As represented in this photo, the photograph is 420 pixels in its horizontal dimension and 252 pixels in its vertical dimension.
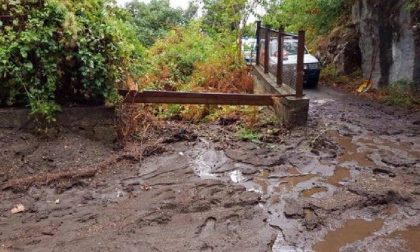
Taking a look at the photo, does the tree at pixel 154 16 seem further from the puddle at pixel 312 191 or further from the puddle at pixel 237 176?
the puddle at pixel 312 191

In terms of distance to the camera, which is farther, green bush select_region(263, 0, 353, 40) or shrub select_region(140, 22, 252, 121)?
green bush select_region(263, 0, 353, 40)

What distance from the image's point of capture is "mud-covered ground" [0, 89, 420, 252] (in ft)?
12.6

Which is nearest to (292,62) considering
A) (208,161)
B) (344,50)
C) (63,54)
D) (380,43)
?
(208,161)

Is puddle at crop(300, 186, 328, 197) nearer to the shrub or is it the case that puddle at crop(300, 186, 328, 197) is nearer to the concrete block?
the concrete block

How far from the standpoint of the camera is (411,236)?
3.85 m

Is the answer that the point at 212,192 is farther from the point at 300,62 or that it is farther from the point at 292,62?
the point at 292,62

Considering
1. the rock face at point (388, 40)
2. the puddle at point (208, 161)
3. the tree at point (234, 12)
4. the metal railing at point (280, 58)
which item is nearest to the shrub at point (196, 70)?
the tree at point (234, 12)

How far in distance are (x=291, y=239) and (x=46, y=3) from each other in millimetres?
4531

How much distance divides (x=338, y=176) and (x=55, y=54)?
13.9 feet

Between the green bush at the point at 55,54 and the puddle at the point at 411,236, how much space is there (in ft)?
13.8

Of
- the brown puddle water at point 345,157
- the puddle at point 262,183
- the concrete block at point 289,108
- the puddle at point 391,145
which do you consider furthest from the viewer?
the concrete block at point 289,108

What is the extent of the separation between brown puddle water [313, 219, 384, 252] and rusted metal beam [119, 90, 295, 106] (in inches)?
139

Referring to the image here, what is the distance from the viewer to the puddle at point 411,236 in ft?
12.1

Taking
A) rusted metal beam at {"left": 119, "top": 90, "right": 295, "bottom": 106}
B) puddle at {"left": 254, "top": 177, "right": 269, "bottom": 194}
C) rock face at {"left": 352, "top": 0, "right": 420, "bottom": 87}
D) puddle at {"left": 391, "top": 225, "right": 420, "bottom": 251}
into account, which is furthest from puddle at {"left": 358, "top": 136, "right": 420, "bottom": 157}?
rock face at {"left": 352, "top": 0, "right": 420, "bottom": 87}
